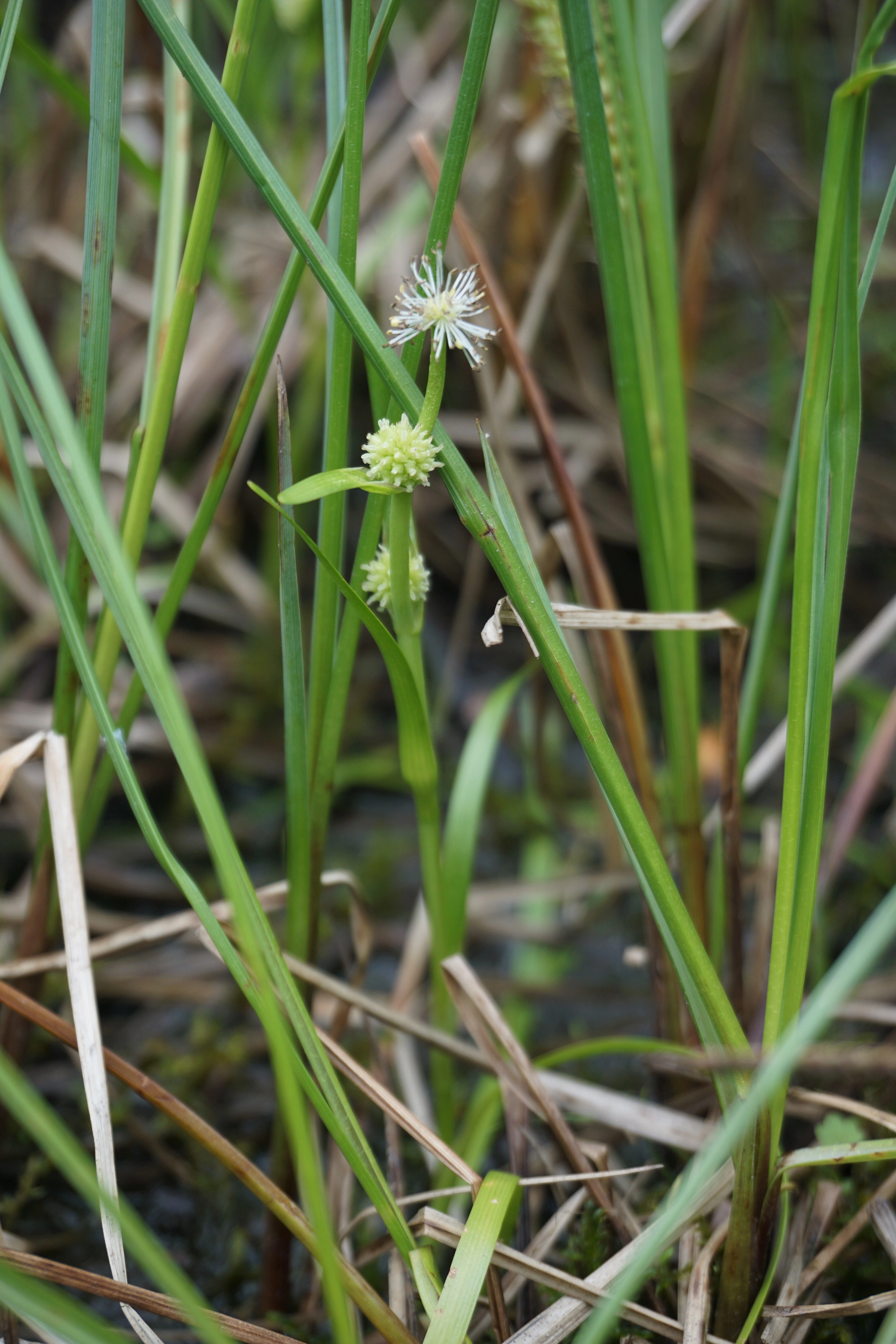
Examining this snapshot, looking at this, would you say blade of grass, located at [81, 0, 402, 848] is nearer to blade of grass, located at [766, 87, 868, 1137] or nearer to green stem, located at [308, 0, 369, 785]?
green stem, located at [308, 0, 369, 785]

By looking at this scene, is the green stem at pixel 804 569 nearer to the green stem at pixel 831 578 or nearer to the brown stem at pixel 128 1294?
the green stem at pixel 831 578

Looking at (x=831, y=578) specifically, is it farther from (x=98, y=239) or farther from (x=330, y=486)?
(x=98, y=239)

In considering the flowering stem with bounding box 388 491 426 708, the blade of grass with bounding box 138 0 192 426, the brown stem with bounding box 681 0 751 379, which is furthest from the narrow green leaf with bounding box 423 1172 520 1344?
the brown stem with bounding box 681 0 751 379

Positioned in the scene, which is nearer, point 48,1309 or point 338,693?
point 48,1309

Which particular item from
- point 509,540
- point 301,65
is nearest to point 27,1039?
point 509,540

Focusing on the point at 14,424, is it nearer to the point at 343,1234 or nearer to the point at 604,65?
the point at 604,65

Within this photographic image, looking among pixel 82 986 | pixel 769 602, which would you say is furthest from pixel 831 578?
pixel 82 986

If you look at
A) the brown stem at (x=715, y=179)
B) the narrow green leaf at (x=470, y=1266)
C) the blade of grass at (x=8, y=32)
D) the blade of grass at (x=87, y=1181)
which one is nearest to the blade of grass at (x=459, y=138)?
the blade of grass at (x=8, y=32)
